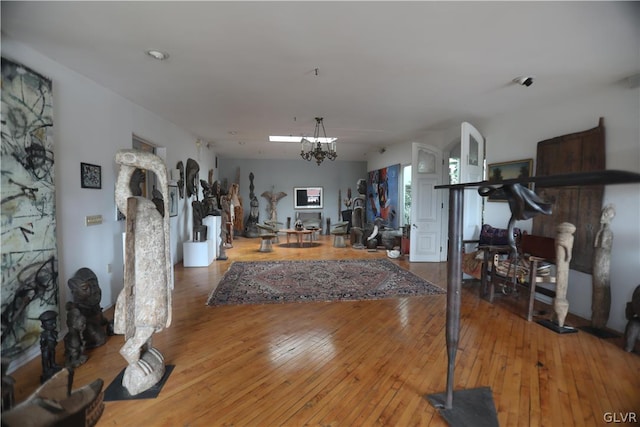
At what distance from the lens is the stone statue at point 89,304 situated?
2637 millimetres

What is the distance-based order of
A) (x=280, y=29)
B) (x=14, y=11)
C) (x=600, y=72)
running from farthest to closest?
(x=600, y=72) → (x=280, y=29) → (x=14, y=11)

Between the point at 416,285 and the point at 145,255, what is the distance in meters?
3.76

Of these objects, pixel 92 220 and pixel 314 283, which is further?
pixel 314 283

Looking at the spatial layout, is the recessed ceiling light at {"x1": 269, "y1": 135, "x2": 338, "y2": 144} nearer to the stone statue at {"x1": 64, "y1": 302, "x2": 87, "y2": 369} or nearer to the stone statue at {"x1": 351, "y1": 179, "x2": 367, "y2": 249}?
the stone statue at {"x1": 351, "y1": 179, "x2": 367, "y2": 249}

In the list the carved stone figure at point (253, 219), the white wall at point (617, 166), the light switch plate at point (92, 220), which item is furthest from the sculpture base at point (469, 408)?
the carved stone figure at point (253, 219)

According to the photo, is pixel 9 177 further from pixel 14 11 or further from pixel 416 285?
pixel 416 285

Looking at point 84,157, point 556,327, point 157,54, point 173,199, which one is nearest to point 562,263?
point 556,327

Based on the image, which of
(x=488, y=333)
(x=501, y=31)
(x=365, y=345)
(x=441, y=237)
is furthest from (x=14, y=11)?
(x=441, y=237)

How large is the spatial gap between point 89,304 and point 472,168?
4.95 m

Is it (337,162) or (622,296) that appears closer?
(622,296)

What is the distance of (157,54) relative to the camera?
2588 mm

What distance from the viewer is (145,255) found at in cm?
205

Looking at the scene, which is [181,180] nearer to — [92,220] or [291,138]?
[291,138]

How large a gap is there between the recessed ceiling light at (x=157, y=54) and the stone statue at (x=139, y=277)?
109cm
